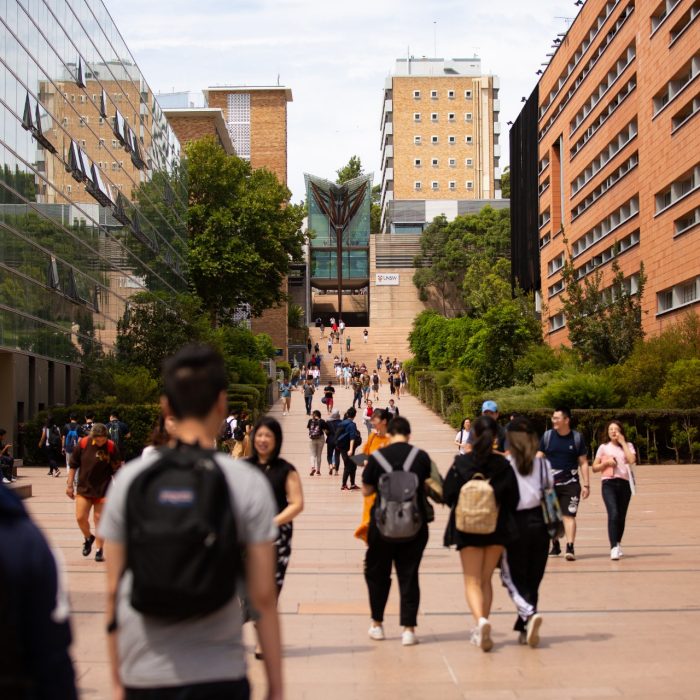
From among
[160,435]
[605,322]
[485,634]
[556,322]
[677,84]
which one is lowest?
[485,634]

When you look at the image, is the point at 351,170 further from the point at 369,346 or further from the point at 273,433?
the point at 273,433

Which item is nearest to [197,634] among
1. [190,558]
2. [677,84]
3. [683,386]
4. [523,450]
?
[190,558]

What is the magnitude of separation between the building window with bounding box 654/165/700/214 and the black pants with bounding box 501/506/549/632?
32.0m

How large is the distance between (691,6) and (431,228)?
60.7 meters

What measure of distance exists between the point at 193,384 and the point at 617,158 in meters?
48.5

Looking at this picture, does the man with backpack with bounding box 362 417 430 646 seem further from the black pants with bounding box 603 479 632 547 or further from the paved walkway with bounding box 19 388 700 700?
the black pants with bounding box 603 479 632 547

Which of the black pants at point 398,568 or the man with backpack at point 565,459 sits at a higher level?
the man with backpack at point 565,459

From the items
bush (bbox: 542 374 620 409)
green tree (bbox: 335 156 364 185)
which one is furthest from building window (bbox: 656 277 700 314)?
green tree (bbox: 335 156 364 185)

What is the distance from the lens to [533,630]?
8.62m

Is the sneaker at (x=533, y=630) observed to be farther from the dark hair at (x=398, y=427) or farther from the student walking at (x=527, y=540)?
the dark hair at (x=398, y=427)

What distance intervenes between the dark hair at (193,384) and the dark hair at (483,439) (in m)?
5.16

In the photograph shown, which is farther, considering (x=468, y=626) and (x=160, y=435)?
(x=160, y=435)

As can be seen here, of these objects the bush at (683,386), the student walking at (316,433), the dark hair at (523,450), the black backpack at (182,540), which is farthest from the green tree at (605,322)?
the black backpack at (182,540)

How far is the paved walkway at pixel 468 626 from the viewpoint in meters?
7.66
